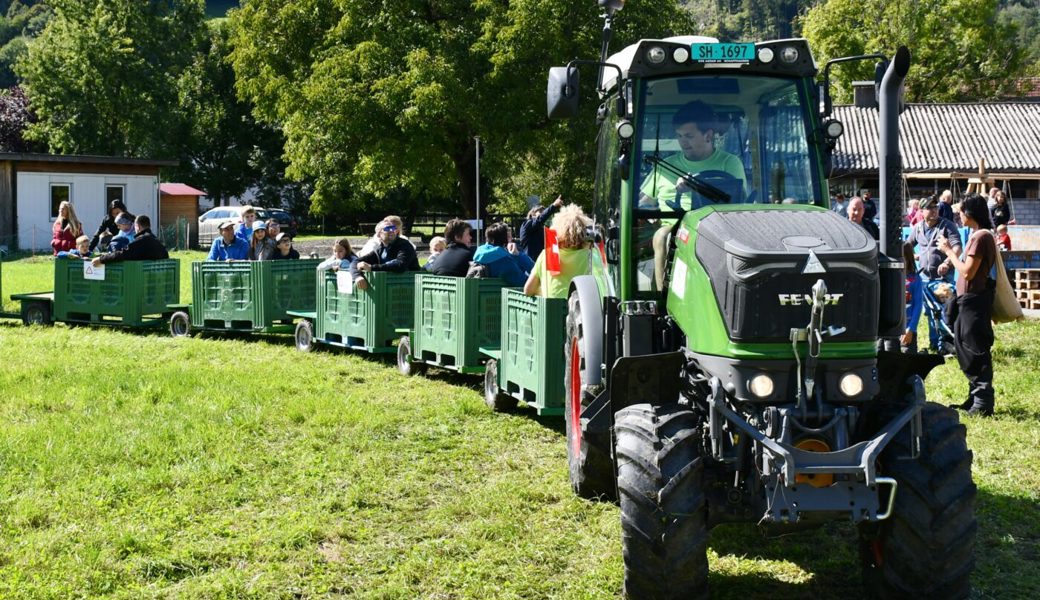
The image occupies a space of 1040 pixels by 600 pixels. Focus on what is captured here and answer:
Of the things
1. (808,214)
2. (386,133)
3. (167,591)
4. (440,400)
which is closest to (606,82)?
(808,214)

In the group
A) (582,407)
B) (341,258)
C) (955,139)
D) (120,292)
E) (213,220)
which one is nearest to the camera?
(582,407)

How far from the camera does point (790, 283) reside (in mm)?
5070

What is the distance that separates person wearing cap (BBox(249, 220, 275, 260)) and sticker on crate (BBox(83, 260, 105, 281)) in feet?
7.24

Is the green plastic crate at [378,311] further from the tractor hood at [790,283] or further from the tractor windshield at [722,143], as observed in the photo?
the tractor hood at [790,283]

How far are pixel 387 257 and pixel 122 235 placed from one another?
5252 millimetres

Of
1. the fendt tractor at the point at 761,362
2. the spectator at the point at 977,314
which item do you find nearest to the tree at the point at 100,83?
the spectator at the point at 977,314

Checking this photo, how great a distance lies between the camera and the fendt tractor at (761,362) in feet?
16.5

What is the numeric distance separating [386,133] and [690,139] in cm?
2766

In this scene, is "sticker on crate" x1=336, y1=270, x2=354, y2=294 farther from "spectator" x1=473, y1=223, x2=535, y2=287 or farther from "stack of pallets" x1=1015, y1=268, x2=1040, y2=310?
"stack of pallets" x1=1015, y1=268, x2=1040, y2=310

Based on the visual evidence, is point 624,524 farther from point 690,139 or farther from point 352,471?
point 352,471

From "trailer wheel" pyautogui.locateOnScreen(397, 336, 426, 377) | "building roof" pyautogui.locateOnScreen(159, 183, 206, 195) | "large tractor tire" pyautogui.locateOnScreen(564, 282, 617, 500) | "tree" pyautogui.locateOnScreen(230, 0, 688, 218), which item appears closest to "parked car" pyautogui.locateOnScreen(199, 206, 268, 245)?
"building roof" pyautogui.locateOnScreen(159, 183, 206, 195)

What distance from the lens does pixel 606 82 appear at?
7008 mm

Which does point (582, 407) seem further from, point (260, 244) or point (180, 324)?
point (180, 324)

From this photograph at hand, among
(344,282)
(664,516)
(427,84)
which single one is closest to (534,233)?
(344,282)
